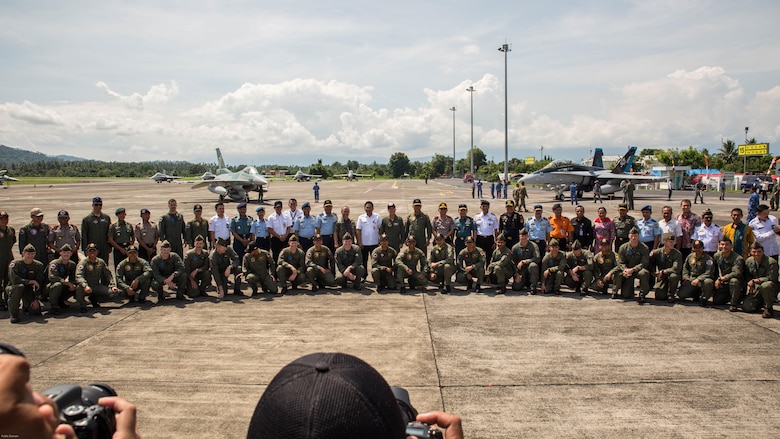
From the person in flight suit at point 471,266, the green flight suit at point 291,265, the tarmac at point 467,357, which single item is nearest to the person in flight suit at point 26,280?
the tarmac at point 467,357

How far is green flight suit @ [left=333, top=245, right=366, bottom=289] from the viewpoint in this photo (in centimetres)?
912

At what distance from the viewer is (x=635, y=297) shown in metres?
8.28

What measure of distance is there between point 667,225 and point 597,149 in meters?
28.9

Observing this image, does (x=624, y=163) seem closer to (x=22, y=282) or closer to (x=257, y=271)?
(x=257, y=271)

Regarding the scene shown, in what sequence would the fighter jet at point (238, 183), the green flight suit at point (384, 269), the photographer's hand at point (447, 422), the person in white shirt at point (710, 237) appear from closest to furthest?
1. the photographer's hand at point (447, 422)
2. the person in white shirt at point (710, 237)
3. the green flight suit at point (384, 269)
4. the fighter jet at point (238, 183)

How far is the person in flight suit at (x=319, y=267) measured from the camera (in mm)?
9008

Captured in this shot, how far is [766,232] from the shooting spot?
8.29 m

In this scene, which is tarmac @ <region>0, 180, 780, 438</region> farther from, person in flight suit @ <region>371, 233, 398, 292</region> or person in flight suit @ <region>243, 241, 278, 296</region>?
person in flight suit @ <region>371, 233, 398, 292</region>

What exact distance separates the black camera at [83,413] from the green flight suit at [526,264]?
774 centimetres

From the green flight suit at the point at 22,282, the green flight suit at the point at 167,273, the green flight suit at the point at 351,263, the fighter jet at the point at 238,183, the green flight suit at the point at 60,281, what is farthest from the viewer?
the fighter jet at the point at 238,183

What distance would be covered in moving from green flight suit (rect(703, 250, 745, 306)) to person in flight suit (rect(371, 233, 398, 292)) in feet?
17.2

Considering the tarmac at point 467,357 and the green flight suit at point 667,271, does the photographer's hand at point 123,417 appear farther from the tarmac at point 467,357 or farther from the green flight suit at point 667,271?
the green flight suit at point 667,271

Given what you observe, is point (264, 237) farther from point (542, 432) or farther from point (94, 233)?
point (542, 432)

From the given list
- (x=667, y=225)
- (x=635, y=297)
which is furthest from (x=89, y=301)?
(x=667, y=225)
